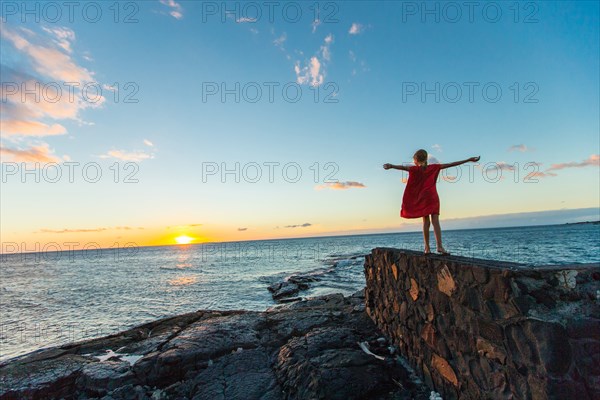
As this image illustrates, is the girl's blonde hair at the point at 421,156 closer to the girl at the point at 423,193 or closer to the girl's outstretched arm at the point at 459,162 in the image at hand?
the girl at the point at 423,193

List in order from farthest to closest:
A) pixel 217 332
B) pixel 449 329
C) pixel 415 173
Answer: pixel 217 332 < pixel 415 173 < pixel 449 329

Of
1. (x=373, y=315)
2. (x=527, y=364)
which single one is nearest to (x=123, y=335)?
(x=373, y=315)

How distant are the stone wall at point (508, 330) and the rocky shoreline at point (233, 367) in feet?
3.25

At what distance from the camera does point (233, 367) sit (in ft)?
19.1

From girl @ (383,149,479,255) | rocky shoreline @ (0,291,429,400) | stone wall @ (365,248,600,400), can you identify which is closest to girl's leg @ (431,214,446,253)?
girl @ (383,149,479,255)

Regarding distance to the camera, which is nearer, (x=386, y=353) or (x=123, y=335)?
(x=386, y=353)

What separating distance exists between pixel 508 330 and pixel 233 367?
4.75m

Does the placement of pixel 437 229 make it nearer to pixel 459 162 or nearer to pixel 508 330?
pixel 459 162

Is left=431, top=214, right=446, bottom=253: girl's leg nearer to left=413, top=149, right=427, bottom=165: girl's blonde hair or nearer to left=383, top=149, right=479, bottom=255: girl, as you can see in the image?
left=383, top=149, right=479, bottom=255: girl

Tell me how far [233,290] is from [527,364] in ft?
67.8

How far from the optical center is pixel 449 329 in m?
3.97

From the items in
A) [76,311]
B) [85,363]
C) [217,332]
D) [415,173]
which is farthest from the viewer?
[76,311]

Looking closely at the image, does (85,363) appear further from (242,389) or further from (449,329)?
(449,329)

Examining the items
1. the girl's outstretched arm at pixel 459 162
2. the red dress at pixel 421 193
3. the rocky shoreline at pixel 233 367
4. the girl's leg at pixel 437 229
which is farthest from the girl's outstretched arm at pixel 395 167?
Answer: the rocky shoreline at pixel 233 367
